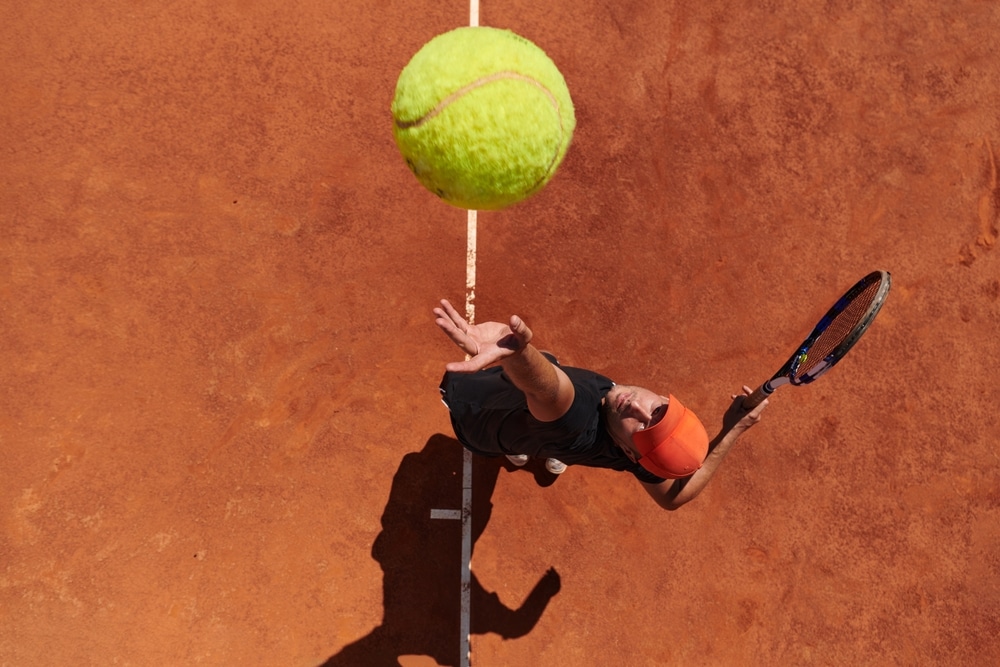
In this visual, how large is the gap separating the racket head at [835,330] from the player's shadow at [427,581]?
2.54m

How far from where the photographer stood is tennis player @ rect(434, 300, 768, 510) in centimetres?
293

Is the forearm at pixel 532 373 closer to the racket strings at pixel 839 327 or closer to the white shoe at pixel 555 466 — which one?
the white shoe at pixel 555 466

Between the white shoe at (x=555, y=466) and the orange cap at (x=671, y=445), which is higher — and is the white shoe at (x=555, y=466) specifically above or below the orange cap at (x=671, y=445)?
below

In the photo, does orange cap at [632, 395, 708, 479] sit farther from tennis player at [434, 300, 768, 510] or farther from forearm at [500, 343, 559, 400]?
forearm at [500, 343, 559, 400]

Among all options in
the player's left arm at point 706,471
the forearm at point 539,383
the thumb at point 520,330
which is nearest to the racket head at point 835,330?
the player's left arm at point 706,471

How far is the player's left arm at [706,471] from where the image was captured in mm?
3887

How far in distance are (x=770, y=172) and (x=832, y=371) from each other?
1.96 m

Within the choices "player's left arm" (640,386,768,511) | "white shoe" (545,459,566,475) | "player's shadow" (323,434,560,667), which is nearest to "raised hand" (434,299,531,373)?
"player's left arm" (640,386,768,511)

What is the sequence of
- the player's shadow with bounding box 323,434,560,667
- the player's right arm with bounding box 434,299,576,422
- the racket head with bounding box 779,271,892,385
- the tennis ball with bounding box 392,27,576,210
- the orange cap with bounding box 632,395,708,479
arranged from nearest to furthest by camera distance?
the tennis ball with bounding box 392,27,576,210 < the player's right arm with bounding box 434,299,576,422 < the orange cap with bounding box 632,395,708,479 < the racket head with bounding box 779,271,892,385 < the player's shadow with bounding box 323,434,560,667

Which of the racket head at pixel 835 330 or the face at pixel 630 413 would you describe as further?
the racket head at pixel 835 330

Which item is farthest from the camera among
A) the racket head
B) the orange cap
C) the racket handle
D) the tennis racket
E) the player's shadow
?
the player's shadow

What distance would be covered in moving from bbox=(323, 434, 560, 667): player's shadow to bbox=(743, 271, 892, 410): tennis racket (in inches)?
94.7

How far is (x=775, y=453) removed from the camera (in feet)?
16.8

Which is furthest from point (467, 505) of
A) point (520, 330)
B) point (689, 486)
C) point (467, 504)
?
Answer: point (520, 330)
